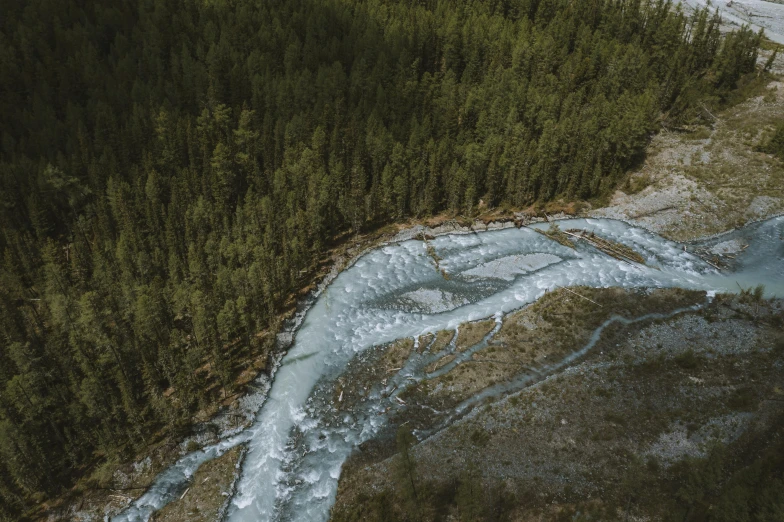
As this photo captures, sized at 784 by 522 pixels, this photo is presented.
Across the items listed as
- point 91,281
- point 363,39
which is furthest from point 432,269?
point 363,39

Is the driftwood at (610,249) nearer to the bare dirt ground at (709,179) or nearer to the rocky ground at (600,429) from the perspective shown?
the bare dirt ground at (709,179)

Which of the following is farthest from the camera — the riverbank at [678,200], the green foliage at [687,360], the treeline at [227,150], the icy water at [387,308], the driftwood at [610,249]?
the riverbank at [678,200]

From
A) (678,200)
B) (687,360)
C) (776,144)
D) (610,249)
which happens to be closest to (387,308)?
(687,360)

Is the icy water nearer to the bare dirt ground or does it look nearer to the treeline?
the bare dirt ground

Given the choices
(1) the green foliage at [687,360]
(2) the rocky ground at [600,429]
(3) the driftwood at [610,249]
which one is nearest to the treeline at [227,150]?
(3) the driftwood at [610,249]

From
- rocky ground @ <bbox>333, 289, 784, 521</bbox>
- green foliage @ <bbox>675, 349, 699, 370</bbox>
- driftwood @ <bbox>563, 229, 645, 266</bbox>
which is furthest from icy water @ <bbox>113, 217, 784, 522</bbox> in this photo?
green foliage @ <bbox>675, 349, 699, 370</bbox>

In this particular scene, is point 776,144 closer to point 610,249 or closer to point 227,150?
point 610,249
